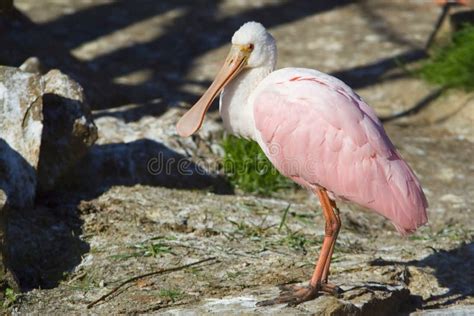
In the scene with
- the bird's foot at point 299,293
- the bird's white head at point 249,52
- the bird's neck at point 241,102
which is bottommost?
the bird's foot at point 299,293

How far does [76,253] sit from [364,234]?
1.80 m

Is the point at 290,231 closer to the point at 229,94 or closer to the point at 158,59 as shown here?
the point at 229,94

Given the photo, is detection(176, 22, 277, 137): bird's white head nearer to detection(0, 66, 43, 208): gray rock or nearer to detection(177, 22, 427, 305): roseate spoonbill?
detection(177, 22, 427, 305): roseate spoonbill

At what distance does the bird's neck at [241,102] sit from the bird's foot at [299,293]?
826mm

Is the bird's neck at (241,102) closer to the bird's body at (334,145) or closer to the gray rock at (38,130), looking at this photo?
the bird's body at (334,145)

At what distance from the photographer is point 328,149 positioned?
5051 millimetres

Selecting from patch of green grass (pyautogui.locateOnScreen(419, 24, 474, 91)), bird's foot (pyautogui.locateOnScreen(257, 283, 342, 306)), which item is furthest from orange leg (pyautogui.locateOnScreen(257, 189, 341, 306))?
patch of green grass (pyautogui.locateOnScreen(419, 24, 474, 91))

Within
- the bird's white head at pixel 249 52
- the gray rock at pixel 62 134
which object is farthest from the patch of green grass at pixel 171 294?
the gray rock at pixel 62 134

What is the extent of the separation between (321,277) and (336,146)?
62 centimetres

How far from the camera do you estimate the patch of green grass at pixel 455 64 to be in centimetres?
855

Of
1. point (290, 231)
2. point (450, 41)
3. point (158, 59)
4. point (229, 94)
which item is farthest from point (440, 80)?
point (229, 94)

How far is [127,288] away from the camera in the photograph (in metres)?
5.03

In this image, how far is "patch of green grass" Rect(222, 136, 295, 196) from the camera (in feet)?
22.7

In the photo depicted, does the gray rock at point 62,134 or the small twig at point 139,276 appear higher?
the gray rock at point 62,134
